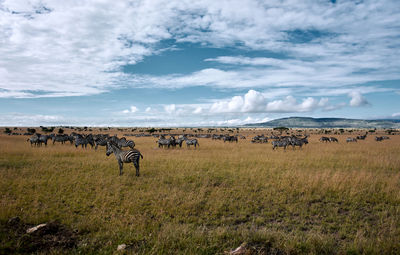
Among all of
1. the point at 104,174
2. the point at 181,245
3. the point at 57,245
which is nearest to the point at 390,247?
the point at 181,245

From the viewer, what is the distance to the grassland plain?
576 cm

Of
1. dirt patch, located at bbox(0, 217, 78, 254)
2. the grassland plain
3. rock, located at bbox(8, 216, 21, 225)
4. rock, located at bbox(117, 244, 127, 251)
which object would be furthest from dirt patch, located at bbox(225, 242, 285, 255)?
rock, located at bbox(8, 216, 21, 225)

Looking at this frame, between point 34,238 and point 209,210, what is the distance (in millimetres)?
5380

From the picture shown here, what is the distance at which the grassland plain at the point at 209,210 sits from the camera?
576cm

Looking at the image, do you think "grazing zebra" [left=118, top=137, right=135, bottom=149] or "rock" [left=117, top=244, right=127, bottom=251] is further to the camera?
"grazing zebra" [left=118, top=137, right=135, bottom=149]

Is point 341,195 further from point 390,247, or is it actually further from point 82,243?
point 82,243

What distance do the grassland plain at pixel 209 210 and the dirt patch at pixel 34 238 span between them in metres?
0.10

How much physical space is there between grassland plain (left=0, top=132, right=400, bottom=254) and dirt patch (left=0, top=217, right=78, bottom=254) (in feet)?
0.34

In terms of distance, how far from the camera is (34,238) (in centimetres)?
582

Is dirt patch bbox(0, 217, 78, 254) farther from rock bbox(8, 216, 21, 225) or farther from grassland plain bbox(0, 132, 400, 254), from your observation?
grassland plain bbox(0, 132, 400, 254)

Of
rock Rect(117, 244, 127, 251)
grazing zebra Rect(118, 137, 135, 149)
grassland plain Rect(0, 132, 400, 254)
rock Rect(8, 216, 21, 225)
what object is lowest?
grassland plain Rect(0, 132, 400, 254)

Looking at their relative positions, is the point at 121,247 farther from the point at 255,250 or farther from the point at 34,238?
the point at 255,250

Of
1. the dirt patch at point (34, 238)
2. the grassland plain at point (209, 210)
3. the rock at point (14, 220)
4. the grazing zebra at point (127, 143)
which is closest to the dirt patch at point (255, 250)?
the grassland plain at point (209, 210)

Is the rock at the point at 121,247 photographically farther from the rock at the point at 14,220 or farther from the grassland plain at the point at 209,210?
the rock at the point at 14,220
